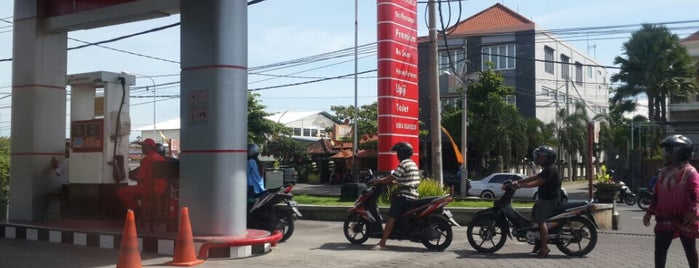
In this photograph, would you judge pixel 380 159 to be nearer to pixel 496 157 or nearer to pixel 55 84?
pixel 55 84

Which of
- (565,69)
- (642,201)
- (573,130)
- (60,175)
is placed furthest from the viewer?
(565,69)

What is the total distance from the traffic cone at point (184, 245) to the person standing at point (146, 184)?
2.11 metres

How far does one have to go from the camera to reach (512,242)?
11.5m

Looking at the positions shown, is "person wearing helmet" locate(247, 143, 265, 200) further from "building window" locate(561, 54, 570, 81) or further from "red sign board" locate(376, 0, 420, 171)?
"building window" locate(561, 54, 570, 81)

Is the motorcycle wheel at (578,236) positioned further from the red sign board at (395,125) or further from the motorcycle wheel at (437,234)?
the red sign board at (395,125)

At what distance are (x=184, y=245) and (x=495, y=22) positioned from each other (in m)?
39.4

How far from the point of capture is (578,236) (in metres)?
9.84

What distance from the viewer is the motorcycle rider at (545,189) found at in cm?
980

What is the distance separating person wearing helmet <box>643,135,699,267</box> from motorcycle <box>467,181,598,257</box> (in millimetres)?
2841

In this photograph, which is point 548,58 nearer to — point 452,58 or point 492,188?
point 452,58

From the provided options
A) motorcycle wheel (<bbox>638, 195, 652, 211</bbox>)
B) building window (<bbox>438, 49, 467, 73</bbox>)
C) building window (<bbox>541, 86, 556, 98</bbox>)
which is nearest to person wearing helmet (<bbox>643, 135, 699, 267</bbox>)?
motorcycle wheel (<bbox>638, 195, 652, 211</bbox>)

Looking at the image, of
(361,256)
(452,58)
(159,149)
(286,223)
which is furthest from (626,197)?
(159,149)

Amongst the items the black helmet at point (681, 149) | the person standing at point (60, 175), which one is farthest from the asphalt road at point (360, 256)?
the black helmet at point (681, 149)

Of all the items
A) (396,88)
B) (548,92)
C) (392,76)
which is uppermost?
(548,92)
